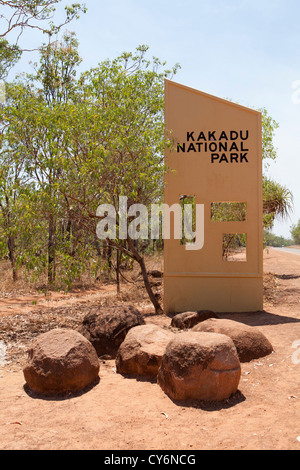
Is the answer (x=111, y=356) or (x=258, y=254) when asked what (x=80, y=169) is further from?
(x=258, y=254)

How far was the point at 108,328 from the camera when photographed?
7449 millimetres

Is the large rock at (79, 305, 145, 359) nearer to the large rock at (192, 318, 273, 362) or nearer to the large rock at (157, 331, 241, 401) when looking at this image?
the large rock at (192, 318, 273, 362)

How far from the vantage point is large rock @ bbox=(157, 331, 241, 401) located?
517cm

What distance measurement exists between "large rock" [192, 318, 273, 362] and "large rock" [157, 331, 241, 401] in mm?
1258

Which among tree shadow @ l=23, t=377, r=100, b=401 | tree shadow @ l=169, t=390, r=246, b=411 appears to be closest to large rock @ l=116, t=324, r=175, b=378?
tree shadow @ l=23, t=377, r=100, b=401

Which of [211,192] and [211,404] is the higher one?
[211,192]

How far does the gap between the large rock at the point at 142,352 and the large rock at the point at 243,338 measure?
2.45ft

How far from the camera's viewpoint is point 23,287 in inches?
620

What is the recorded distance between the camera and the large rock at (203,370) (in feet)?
17.0

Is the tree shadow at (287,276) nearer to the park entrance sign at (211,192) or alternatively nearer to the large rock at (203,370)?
the park entrance sign at (211,192)

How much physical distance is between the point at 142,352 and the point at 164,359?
2.20 ft

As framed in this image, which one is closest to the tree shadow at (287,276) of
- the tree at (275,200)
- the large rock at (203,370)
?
the tree at (275,200)

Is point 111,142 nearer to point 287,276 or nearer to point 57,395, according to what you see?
point 57,395

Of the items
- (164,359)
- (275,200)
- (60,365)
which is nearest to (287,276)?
(275,200)
